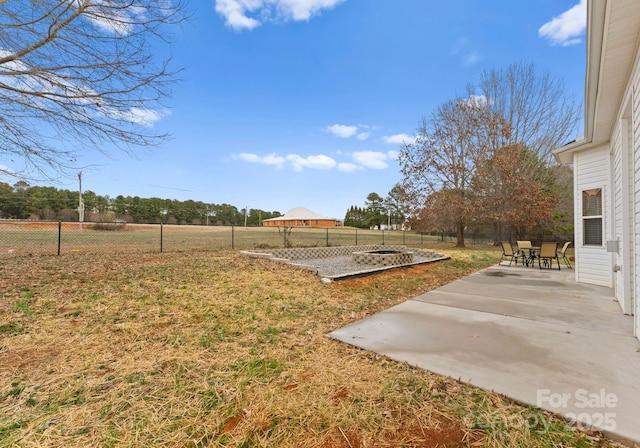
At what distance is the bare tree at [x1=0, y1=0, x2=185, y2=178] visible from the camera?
376 cm

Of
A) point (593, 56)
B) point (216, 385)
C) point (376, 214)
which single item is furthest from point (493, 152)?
point (376, 214)

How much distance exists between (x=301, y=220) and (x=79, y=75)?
29.4ft

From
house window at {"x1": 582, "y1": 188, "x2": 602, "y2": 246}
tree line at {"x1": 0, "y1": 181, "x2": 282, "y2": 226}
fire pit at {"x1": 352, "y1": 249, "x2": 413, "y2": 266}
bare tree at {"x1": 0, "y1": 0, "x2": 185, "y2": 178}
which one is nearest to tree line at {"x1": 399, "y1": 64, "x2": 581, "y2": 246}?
fire pit at {"x1": 352, "y1": 249, "x2": 413, "y2": 266}

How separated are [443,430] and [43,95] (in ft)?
19.6

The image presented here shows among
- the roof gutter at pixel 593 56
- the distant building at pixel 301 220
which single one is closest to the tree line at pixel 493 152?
the distant building at pixel 301 220

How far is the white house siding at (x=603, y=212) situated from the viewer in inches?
208

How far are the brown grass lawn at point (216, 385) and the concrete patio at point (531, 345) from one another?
0.22m

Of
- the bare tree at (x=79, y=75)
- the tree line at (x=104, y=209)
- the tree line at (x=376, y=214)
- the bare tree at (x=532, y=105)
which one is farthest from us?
the tree line at (x=376, y=214)

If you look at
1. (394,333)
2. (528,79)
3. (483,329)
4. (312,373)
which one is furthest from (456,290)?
(528,79)

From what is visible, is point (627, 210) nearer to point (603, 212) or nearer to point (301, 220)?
point (603, 212)

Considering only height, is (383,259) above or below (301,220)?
below

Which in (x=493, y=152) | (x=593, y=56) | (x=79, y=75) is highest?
(x=493, y=152)

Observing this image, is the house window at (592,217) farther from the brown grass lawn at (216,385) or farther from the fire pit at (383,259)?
the brown grass lawn at (216,385)

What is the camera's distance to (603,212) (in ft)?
17.4
